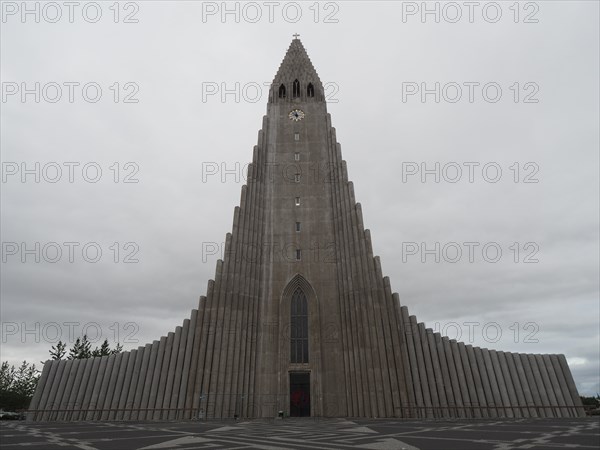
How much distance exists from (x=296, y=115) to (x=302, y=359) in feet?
88.8

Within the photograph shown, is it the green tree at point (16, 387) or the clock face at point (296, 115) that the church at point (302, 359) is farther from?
the green tree at point (16, 387)

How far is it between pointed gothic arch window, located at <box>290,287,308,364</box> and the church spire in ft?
78.9

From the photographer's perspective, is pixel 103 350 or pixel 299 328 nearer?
pixel 299 328

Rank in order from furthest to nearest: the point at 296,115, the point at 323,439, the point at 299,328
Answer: the point at 296,115, the point at 299,328, the point at 323,439

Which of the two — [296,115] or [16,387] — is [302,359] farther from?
[16,387]

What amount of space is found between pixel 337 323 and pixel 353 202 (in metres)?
11.9

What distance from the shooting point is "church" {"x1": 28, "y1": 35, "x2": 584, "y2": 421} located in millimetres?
31953

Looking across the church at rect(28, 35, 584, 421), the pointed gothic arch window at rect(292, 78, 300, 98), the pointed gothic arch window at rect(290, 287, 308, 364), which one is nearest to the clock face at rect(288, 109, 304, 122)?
the pointed gothic arch window at rect(292, 78, 300, 98)

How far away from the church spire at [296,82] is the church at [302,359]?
47.3 feet

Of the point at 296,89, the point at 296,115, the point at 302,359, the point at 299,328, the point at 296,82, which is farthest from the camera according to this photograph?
the point at 296,82

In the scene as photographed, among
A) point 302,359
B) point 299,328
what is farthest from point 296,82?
point 302,359

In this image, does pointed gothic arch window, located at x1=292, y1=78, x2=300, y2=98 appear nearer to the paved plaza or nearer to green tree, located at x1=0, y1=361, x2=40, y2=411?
the paved plaza

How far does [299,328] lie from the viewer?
35.6 m

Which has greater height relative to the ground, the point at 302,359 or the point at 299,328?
the point at 299,328
